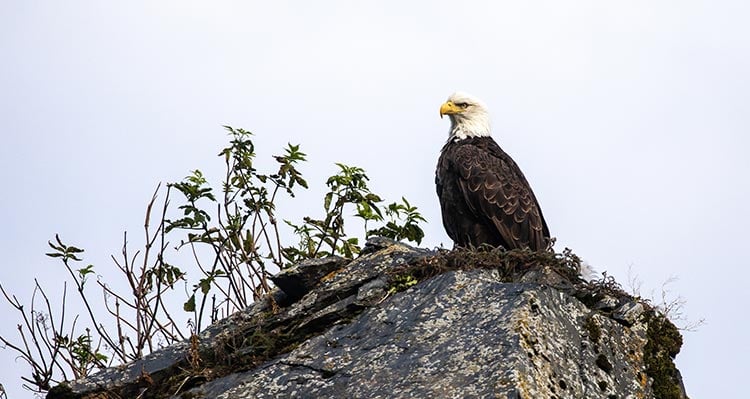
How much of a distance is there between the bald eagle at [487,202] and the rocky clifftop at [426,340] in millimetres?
2838

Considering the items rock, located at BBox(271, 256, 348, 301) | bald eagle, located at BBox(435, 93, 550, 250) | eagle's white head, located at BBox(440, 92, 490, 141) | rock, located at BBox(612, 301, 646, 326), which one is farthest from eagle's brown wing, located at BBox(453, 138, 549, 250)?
rock, located at BBox(612, 301, 646, 326)

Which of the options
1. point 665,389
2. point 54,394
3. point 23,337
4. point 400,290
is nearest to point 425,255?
point 400,290

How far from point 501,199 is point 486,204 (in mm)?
152

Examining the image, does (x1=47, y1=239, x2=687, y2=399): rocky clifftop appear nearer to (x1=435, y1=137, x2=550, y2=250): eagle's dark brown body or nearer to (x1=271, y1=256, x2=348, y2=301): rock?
(x1=271, y1=256, x2=348, y2=301): rock

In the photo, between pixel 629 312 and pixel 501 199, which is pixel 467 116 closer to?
pixel 501 199

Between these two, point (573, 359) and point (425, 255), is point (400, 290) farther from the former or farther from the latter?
point (573, 359)

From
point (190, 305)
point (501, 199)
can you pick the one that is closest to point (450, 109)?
point (501, 199)

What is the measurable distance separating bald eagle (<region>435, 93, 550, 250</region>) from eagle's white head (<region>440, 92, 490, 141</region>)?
62 cm

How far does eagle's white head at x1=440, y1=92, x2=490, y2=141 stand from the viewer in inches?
442

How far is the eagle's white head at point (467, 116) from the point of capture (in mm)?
11234

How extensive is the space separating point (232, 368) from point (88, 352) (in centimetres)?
213

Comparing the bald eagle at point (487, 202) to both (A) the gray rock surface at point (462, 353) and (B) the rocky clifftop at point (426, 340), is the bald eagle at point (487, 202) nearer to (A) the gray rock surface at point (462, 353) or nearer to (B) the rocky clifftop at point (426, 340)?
(B) the rocky clifftop at point (426, 340)

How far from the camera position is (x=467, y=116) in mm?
11359

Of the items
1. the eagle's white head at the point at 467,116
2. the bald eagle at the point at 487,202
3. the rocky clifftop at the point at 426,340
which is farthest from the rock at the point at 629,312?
the eagle's white head at the point at 467,116
